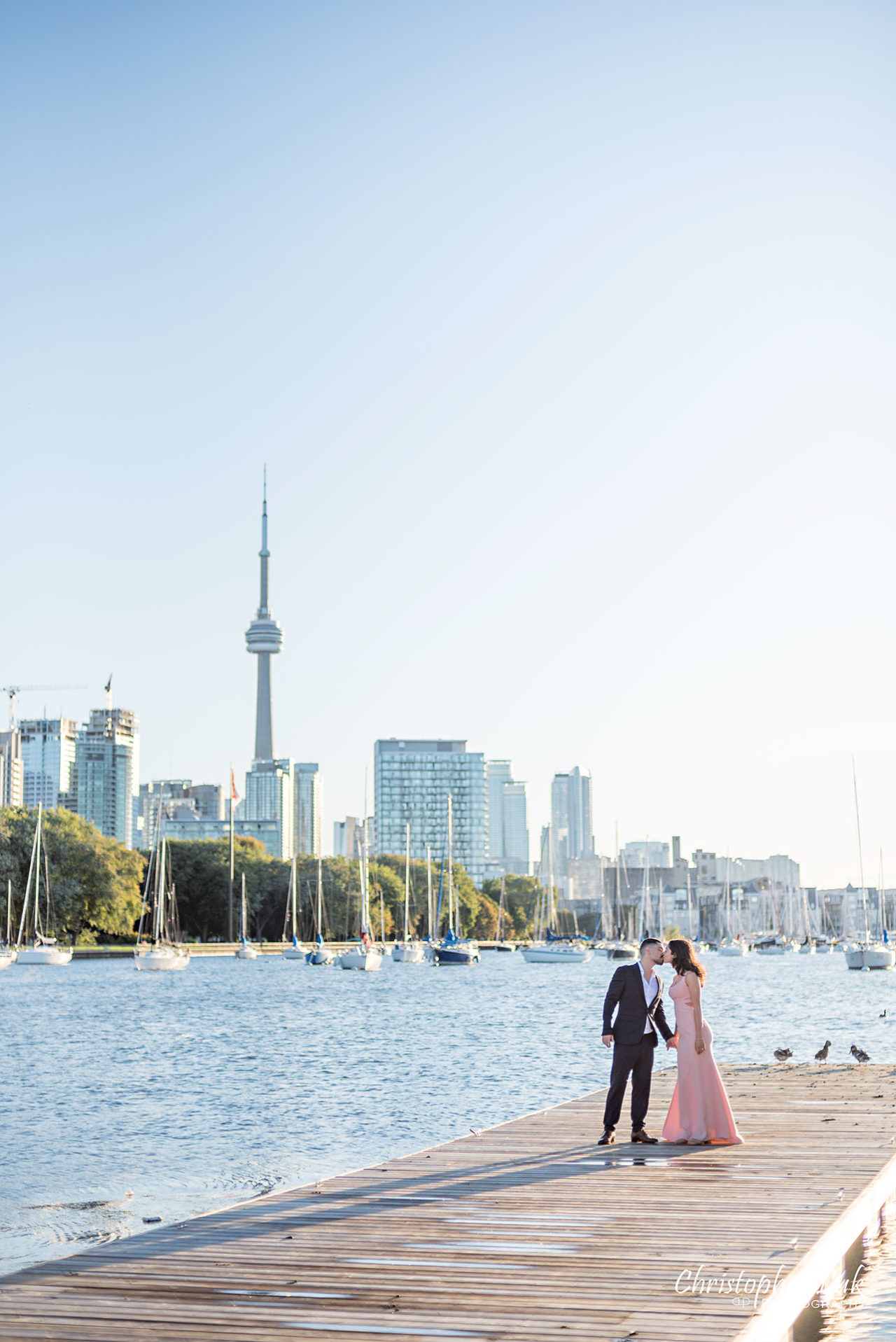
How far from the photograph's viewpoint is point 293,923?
16250 cm

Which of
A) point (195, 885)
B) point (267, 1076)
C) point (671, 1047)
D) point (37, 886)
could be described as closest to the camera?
point (671, 1047)

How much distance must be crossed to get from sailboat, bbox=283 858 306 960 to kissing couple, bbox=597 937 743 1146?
133 m

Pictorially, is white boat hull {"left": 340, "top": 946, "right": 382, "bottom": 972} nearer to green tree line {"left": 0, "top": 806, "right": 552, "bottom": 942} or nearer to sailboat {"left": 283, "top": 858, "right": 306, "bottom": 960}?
green tree line {"left": 0, "top": 806, "right": 552, "bottom": 942}

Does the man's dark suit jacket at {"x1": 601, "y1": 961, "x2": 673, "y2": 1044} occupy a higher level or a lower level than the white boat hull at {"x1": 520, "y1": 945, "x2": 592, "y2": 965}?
higher

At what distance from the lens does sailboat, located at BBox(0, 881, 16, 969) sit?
114 meters

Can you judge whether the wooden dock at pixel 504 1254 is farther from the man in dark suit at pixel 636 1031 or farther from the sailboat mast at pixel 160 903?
the sailboat mast at pixel 160 903

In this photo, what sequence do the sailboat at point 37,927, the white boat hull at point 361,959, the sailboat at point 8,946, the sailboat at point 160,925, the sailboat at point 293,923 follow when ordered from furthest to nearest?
the sailboat at point 293,923 < the sailboat at point 37,927 < the white boat hull at point 361,959 < the sailboat at point 160,925 < the sailboat at point 8,946

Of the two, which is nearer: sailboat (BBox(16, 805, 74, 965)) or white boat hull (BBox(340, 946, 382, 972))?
white boat hull (BBox(340, 946, 382, 972))

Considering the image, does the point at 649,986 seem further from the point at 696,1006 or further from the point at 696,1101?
the point at 696,1101

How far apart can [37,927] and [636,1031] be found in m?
114

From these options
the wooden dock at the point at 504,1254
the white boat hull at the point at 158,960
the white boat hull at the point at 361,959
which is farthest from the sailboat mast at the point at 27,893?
the wooden dock at the point at 504,1254

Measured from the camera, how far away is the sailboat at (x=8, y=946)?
11406 cm

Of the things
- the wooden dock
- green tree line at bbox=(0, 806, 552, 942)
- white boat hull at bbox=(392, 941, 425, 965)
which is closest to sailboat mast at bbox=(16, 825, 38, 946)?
green tree line at bbox=(0, 806, 552, 942)

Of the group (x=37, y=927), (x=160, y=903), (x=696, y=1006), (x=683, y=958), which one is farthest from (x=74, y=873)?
(x=683, y=958)
